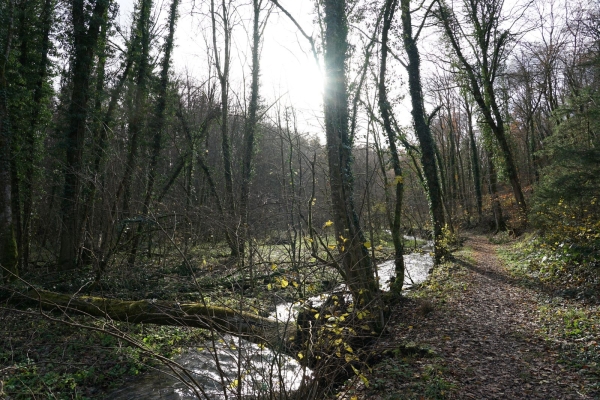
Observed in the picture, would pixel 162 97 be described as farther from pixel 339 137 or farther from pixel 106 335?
pixel 339 137

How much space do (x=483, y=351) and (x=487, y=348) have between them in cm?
15

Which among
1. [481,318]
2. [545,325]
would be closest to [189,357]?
[481,318]

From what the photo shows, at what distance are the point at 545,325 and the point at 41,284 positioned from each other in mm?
11855

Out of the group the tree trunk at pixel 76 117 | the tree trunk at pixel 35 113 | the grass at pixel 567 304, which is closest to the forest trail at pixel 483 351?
the grass at pixel 567 304

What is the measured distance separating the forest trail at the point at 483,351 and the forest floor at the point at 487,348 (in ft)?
0.04

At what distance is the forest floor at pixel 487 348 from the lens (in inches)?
186

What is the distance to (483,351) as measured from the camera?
232 inches

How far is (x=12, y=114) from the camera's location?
39.2 feet

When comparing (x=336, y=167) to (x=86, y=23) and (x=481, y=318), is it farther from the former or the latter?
Result: (x=86, y=23)

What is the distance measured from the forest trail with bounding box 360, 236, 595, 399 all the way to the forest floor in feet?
0.04

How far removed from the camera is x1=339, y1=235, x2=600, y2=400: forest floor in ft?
15.5

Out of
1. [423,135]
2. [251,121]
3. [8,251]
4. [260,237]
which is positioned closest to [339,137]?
[260,237]

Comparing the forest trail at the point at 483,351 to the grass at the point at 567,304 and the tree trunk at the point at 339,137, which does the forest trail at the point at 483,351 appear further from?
the tree trunk at the point at 339,137

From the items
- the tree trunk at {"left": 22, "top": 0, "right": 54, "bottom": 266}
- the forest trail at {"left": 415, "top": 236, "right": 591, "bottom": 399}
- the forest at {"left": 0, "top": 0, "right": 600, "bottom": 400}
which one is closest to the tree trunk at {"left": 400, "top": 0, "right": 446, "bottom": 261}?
the forest at {"left": 0, "top": 0, "right": 600, "bottom": 400}
